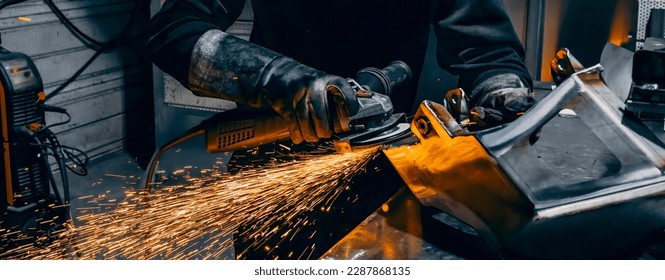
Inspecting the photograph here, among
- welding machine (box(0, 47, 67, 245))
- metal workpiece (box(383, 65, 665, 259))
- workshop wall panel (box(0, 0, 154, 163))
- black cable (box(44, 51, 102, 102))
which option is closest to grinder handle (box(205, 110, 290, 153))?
metal workpiece (box(383, 65, 665, 259))

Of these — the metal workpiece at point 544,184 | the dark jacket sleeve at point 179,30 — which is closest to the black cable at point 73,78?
the dark jacket sleeve at point 179,30

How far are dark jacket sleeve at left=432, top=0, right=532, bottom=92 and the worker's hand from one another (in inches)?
17.2

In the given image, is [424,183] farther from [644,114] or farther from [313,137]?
[644,114]

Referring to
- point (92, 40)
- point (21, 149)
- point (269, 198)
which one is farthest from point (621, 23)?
point (92, 40)

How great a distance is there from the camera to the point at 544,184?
904 mm

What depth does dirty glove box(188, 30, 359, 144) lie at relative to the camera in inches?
47.8

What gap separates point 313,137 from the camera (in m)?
1.27

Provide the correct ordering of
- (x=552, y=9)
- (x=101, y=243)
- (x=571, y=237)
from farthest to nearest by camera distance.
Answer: (x=101, y=243) < (x=552, y=9) < (x=571, y=237)

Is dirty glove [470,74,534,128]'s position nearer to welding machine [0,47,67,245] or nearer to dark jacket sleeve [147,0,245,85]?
dark jacket sleeve [147,0,245,85]

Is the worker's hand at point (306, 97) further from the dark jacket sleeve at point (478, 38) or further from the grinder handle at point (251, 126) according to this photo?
the dark jacket sleeve at point (478, 38)

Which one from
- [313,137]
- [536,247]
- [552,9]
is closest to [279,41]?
[313,137]

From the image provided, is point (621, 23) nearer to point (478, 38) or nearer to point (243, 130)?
point (478, 38)

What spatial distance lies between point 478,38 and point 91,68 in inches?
89.5

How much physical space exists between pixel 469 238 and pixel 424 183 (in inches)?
4.8
